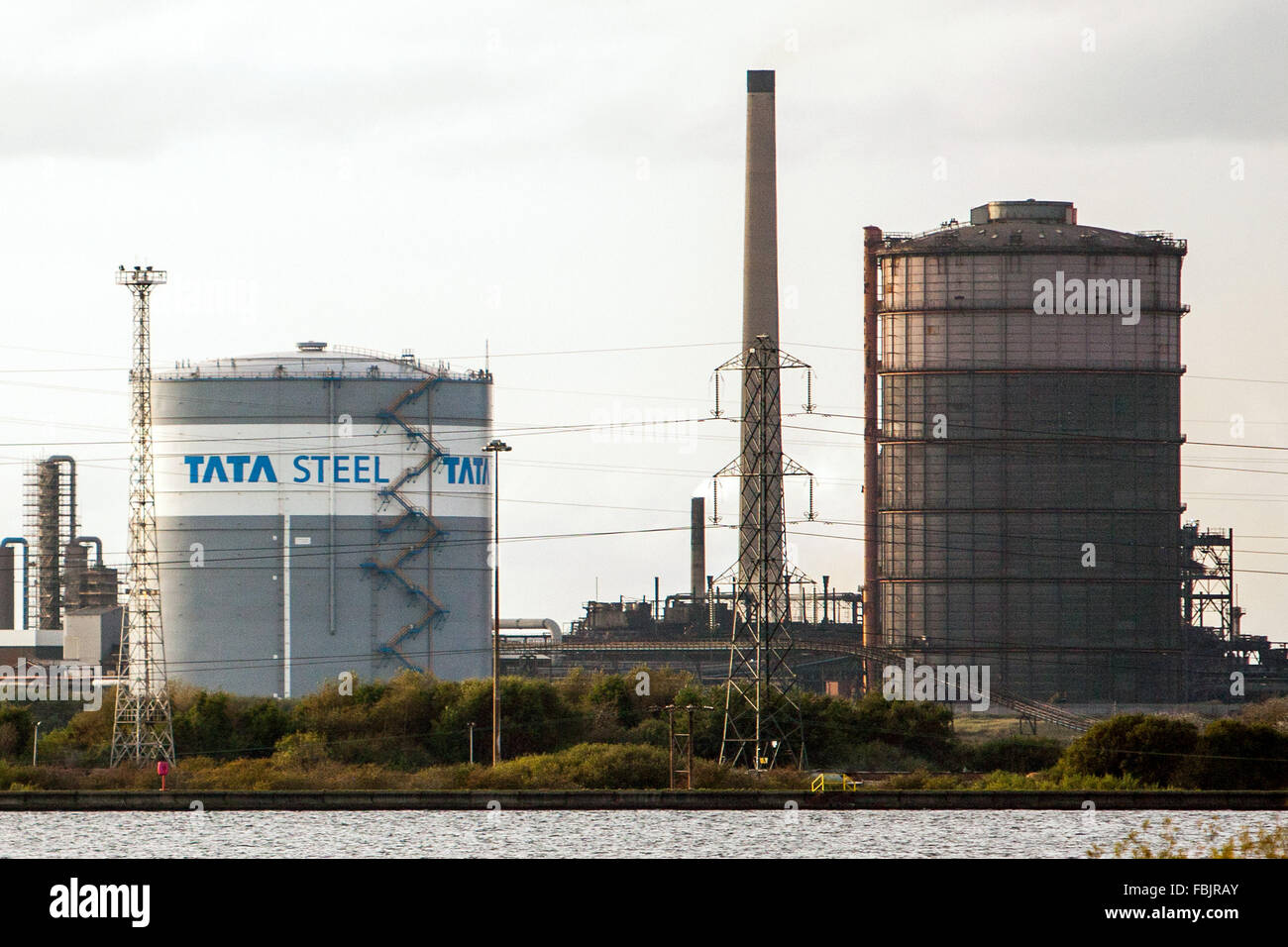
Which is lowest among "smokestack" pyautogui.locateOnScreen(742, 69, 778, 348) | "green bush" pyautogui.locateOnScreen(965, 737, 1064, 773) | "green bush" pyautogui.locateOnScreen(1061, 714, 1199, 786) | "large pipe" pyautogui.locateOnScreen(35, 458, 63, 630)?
"green bush" pyautogui.locateOnScreen(965, 737, 1064, 773)

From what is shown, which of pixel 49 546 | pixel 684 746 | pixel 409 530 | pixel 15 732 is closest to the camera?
pixel 684 746

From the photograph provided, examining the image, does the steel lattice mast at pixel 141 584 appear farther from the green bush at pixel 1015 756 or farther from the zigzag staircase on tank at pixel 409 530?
the green bush at pixel 1015 756

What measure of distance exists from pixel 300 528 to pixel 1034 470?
2675 cm

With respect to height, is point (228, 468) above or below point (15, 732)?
above

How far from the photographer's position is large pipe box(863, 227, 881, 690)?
6962 centimetres

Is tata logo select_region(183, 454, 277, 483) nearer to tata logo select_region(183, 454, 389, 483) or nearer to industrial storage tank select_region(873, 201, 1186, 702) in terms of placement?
tata logo select_region(183, 454, 389, 483)

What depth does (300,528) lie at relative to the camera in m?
58.1

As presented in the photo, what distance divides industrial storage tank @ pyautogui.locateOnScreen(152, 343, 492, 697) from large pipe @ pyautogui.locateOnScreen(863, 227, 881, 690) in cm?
1802

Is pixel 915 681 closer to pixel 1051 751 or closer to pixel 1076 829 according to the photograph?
pixel 1051 751

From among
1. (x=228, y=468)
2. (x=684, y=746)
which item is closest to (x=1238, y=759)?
(x=684, y=746)

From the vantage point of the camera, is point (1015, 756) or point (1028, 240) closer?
point (1015, 756)

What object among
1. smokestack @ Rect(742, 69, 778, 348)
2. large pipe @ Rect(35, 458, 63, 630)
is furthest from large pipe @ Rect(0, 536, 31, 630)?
smokestack @ Rect(742, 69, 778, 348)

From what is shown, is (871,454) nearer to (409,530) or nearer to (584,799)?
(409,530)
